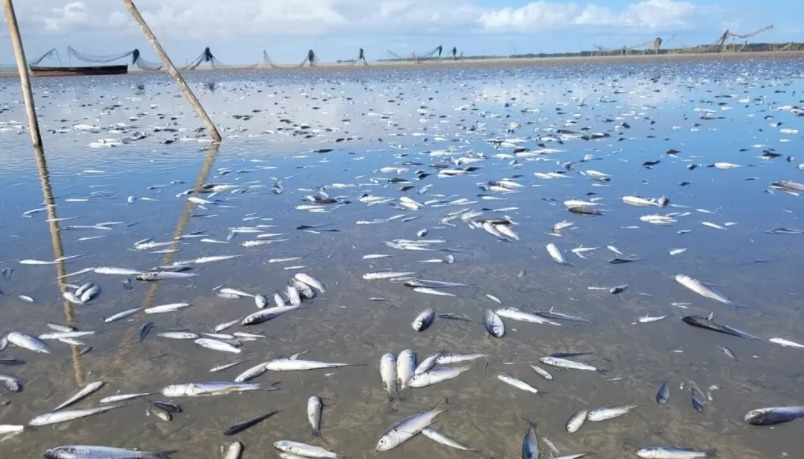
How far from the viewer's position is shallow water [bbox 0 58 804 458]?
11.5 feet

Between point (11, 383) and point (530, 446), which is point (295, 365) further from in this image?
point (11, 383)

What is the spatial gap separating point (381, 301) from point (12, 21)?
41.2 feet

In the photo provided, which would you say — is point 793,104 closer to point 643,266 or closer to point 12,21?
point 643,266

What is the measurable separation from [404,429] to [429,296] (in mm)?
1998

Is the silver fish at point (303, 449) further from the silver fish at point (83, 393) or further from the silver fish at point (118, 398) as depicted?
the silver fish at point (83, 393)

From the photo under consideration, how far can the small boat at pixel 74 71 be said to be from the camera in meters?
69.0

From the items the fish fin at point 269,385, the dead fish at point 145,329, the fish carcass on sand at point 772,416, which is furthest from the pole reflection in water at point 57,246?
the fish carcass on sand at point 772,416

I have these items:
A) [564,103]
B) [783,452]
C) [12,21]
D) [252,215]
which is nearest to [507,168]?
[252,215]

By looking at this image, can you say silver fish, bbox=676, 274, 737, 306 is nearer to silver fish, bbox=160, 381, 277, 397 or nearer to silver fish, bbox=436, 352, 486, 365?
silver fish, bbox=436, 352, 486, 365

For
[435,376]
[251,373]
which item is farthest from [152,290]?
[435,376]

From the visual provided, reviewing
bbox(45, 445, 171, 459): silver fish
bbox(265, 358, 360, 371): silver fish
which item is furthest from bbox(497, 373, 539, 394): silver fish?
bbox(45, 445, 171, 459): silver fish

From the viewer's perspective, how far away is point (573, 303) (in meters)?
5.00

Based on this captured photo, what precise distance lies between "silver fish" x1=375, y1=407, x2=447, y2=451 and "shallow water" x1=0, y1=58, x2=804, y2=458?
0.06 metres

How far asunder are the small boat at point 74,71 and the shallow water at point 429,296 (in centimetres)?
6985
